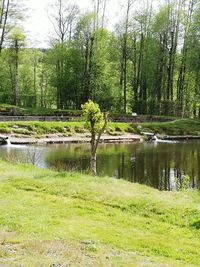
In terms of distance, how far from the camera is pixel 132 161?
89.4ft

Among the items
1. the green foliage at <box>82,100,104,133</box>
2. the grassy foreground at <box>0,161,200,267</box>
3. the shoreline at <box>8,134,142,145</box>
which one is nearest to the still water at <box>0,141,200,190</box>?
the shoreline at <box>8,134,142,145</box>

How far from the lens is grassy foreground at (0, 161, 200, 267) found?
7402 millimetres

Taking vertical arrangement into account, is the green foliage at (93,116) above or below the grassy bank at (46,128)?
above

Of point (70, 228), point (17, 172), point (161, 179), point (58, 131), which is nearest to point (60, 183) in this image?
point (17, 172)

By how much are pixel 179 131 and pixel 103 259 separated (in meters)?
42.2

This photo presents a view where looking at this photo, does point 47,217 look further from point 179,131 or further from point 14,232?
point 179,131

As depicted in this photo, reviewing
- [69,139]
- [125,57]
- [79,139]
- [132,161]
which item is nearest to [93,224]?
[132,161]

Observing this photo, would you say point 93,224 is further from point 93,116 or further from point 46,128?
point 46,128

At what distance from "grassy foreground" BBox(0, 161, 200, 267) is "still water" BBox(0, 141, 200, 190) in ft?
23.6

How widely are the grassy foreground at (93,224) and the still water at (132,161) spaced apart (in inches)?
283

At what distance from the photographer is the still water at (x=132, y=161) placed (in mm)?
21369

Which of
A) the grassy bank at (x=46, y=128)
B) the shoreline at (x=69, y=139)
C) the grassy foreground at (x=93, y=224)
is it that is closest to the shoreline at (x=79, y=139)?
the shoreline at (x=69, y=139)

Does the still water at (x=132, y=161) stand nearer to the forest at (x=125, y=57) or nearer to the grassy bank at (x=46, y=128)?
the grassy bank at (x=46, y=128)

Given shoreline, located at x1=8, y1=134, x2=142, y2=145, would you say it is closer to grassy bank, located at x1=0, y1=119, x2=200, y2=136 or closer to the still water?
grassy bank, located at x1=0, y1=119, x2=200, y2=136
